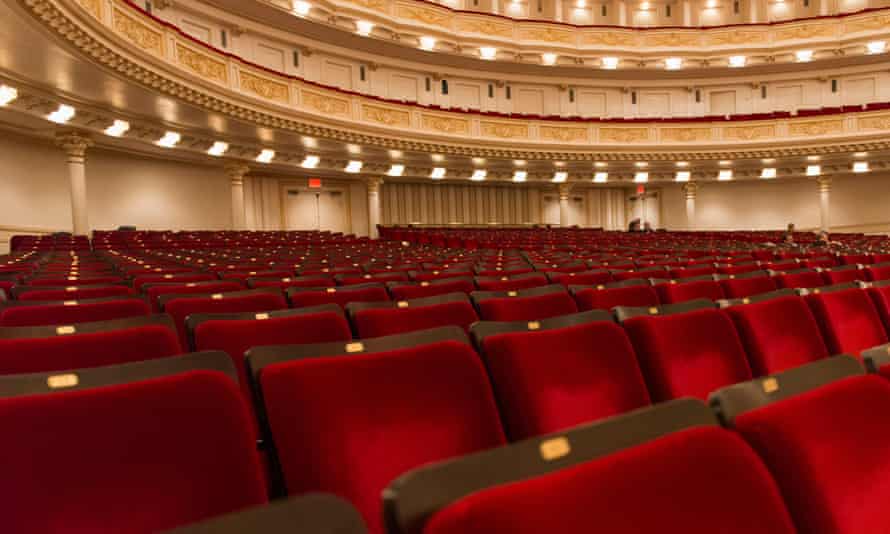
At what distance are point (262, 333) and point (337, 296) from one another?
3.00 feet

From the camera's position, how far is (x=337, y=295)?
2.61m

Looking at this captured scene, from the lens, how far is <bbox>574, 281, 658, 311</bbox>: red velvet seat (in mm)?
2555

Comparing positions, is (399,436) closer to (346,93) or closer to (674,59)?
(346,93)

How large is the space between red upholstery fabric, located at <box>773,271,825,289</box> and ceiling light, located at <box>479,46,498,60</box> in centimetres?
1455

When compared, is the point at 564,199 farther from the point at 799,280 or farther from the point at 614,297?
the point at 614,297

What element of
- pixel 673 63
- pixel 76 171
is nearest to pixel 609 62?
pixel 673 63

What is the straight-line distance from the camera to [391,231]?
556 inches

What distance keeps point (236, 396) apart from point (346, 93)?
1130 centimetres

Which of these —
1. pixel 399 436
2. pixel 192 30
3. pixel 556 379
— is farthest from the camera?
pixel 192 30

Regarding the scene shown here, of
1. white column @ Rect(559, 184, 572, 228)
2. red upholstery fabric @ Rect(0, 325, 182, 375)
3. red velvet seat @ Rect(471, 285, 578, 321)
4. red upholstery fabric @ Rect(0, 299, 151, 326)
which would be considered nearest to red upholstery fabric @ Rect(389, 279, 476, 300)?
red velvet seat @ Rect(471, 285, 578, 321)

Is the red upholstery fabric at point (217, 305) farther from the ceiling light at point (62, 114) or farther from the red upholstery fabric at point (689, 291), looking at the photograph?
the ceiling light at point (62, 114)

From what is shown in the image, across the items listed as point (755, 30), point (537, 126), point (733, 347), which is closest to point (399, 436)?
point (733, 347)

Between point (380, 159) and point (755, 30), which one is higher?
point (755, 30)

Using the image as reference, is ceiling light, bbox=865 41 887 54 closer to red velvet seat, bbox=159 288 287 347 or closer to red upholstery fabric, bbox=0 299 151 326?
red velvet seat, bbox=159 288 287 347
